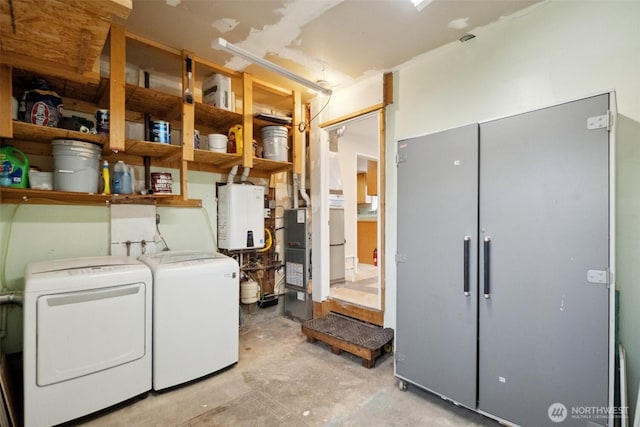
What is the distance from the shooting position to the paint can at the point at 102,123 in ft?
7.91

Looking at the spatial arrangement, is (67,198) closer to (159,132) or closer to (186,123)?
(159,132)

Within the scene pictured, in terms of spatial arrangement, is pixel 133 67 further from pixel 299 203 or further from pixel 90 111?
pixel 299 203

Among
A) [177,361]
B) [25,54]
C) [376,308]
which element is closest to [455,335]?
[376,308]

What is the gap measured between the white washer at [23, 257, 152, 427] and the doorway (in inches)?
86.2

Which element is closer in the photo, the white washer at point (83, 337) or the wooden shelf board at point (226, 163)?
the white washer at point (83, 337)

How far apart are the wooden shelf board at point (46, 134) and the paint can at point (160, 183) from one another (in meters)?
0.51

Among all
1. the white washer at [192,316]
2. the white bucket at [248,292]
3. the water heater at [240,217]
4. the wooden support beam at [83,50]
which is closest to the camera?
the wooden support beam at [83,50]

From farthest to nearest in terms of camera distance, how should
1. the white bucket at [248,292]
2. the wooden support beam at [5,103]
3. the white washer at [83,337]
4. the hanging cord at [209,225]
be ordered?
the white bucket at [248,292], the hanging cord at [209,225], the wooden support beam at [5,103], the white washer at [83,337]

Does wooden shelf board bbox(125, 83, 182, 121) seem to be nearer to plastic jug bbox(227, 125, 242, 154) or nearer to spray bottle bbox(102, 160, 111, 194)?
plastic jug bbox(227, 125, 242, 154)

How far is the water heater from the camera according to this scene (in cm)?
331

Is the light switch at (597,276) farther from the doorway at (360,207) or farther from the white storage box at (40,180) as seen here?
the white storage box at (40,180)

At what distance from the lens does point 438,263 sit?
2.15 meters

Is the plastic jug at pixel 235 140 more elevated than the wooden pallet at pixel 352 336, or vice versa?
the plastic jug at pixel 235 140

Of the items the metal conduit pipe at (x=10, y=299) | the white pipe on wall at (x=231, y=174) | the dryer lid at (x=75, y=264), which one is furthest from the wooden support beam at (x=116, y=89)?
the metal conduit pipe at (x=10, y=299)
